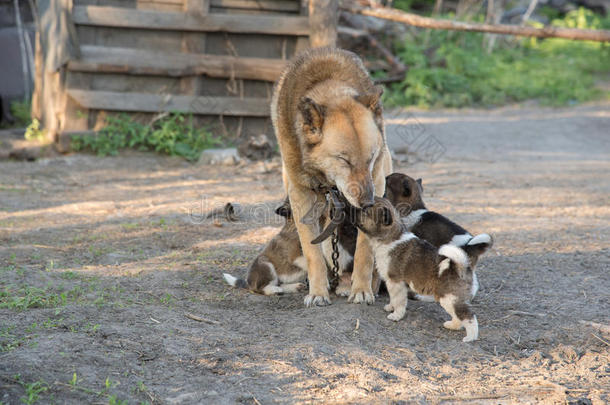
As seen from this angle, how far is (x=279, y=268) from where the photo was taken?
222 inches

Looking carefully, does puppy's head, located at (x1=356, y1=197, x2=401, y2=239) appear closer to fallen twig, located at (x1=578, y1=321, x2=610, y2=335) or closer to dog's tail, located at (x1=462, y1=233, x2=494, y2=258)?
dog's tail, located at (x1=462, y1=233, x2=494, y2=258)

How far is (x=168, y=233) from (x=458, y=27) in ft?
19.1

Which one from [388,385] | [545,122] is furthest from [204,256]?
[545,122]

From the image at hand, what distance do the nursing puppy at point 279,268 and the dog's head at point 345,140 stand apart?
88 cm

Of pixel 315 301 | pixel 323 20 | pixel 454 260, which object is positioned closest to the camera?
pixel 454 260

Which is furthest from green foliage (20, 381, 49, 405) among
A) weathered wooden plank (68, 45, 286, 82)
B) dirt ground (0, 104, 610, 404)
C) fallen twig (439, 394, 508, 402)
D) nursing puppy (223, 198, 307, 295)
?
weathered wooden plank (68, 45, 286, 82)

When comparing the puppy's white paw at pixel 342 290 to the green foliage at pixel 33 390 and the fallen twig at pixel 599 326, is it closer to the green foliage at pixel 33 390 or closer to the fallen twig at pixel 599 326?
the fallen twig at pixel 599 326

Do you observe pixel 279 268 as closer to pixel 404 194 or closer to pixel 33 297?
pixel 404 194

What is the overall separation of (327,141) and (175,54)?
22.0 feet

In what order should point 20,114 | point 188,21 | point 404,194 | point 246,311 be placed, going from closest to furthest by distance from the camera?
1. point 246,311
2. point 404,194
3. point 188,21
4. point 20,114

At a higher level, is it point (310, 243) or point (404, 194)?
point (404, 194)

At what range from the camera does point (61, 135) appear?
10.8 metres

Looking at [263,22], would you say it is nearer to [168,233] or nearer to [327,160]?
[168,233]

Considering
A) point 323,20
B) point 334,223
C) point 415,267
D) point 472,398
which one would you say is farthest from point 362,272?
point 323,20
